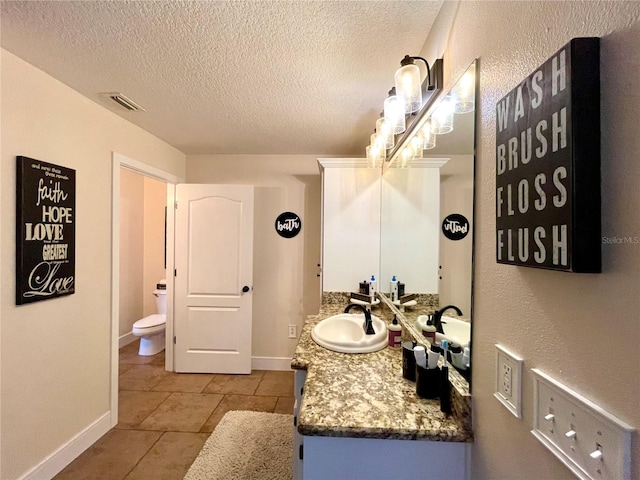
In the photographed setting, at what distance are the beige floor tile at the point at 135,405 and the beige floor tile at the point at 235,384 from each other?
40 centimetres

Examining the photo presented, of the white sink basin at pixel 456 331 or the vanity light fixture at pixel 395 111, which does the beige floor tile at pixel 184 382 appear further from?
the vanity light fixture at pixel 395 111

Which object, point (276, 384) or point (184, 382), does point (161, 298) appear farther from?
point (276, 384)

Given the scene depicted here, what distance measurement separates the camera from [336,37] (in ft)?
4.29

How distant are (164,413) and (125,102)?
2.30 m

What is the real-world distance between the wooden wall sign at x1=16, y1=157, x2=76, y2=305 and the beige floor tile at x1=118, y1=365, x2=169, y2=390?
142 centimetres

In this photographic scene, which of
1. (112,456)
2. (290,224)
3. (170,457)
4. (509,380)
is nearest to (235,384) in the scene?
(170,457)

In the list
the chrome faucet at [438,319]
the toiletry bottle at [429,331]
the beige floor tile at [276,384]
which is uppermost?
the chrome faucet at [438,319]

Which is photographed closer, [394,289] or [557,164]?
[557,164]

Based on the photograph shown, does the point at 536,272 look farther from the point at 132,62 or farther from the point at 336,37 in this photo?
the point at 132,62

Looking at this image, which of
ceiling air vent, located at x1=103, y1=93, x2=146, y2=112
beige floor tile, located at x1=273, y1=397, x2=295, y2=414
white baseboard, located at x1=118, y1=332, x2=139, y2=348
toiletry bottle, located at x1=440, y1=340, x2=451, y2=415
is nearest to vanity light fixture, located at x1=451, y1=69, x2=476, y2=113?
toiletry bottle, located at x1=440, y1=340, x2=451, y2=415

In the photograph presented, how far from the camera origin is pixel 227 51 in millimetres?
1414

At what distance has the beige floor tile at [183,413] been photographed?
2197 mm

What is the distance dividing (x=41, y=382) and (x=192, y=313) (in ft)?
4.57

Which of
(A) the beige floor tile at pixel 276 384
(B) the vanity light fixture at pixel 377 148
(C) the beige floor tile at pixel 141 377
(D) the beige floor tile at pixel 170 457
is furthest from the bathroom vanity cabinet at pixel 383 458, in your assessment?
(C) the beige floor tile at pixel 141 377
